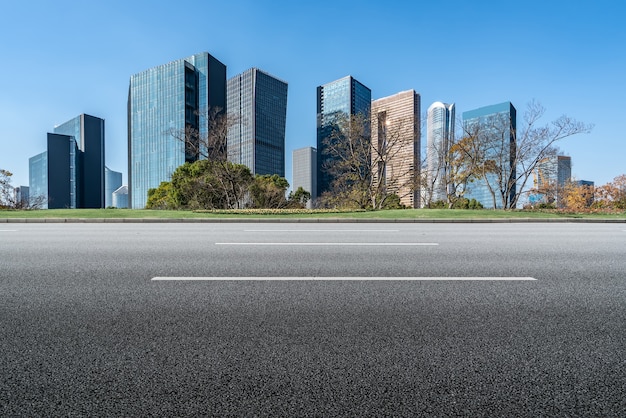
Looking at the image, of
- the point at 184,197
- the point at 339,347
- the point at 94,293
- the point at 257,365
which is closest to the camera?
the point at 257,365

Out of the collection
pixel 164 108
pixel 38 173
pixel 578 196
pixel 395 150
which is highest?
pixel 164 108

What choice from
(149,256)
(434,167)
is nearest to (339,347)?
(149,256)

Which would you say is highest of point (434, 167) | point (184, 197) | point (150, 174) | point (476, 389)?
point (150, 174)

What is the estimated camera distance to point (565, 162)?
28812 millimetres

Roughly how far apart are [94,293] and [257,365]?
8.53ft

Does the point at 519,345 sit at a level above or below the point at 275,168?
below

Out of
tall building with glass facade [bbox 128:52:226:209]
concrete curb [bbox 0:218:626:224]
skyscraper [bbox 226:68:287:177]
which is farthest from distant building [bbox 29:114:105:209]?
concrete curb [bbox 0:218:626:224]

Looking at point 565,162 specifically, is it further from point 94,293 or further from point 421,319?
point 94,293

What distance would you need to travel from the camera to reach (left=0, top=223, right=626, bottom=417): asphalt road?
72.2 inches

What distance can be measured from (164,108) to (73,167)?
47.0 meters

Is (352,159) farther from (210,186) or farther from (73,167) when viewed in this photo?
(73,167)

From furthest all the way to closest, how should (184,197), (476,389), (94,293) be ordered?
(184,197)
(94,293)
(476,389)

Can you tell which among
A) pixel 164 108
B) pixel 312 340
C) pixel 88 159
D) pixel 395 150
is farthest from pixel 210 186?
pixel 88 159

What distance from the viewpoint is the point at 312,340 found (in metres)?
2.52
